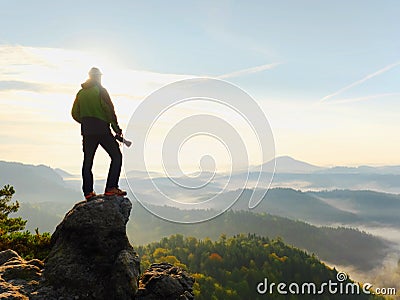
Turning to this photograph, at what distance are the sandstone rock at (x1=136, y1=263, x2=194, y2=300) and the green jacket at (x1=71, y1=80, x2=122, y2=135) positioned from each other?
498cm

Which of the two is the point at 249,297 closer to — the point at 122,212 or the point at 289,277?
the point at 289,277

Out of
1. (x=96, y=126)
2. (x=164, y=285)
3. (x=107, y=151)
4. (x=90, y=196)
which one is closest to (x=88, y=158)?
(x=107, y=151)

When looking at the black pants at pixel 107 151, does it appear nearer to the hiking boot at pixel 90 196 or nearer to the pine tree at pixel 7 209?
the hiking boot at pixel 90 196

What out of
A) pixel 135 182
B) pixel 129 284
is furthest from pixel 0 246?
pixel 129 284

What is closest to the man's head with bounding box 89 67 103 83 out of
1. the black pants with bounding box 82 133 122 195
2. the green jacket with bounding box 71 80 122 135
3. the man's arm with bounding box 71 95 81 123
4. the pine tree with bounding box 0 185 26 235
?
the green jacket with bounding box 71 80 122 135

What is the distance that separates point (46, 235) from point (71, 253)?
18.3 ft

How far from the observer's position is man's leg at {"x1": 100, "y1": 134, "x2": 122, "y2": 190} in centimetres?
1133

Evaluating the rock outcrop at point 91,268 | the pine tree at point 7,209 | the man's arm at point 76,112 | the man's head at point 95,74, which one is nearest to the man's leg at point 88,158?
the man's arm at point 76,112

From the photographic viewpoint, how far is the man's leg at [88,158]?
11.2 meters

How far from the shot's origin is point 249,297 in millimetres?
167000

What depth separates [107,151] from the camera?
37.4 ft

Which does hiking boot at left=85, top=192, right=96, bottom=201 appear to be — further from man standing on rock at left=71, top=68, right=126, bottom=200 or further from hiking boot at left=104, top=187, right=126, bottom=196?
hiking boot at left=104, top=187, right=126, bottom=196

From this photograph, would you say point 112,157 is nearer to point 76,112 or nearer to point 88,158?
point 88,158

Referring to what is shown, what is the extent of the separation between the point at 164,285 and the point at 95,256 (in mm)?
2420
